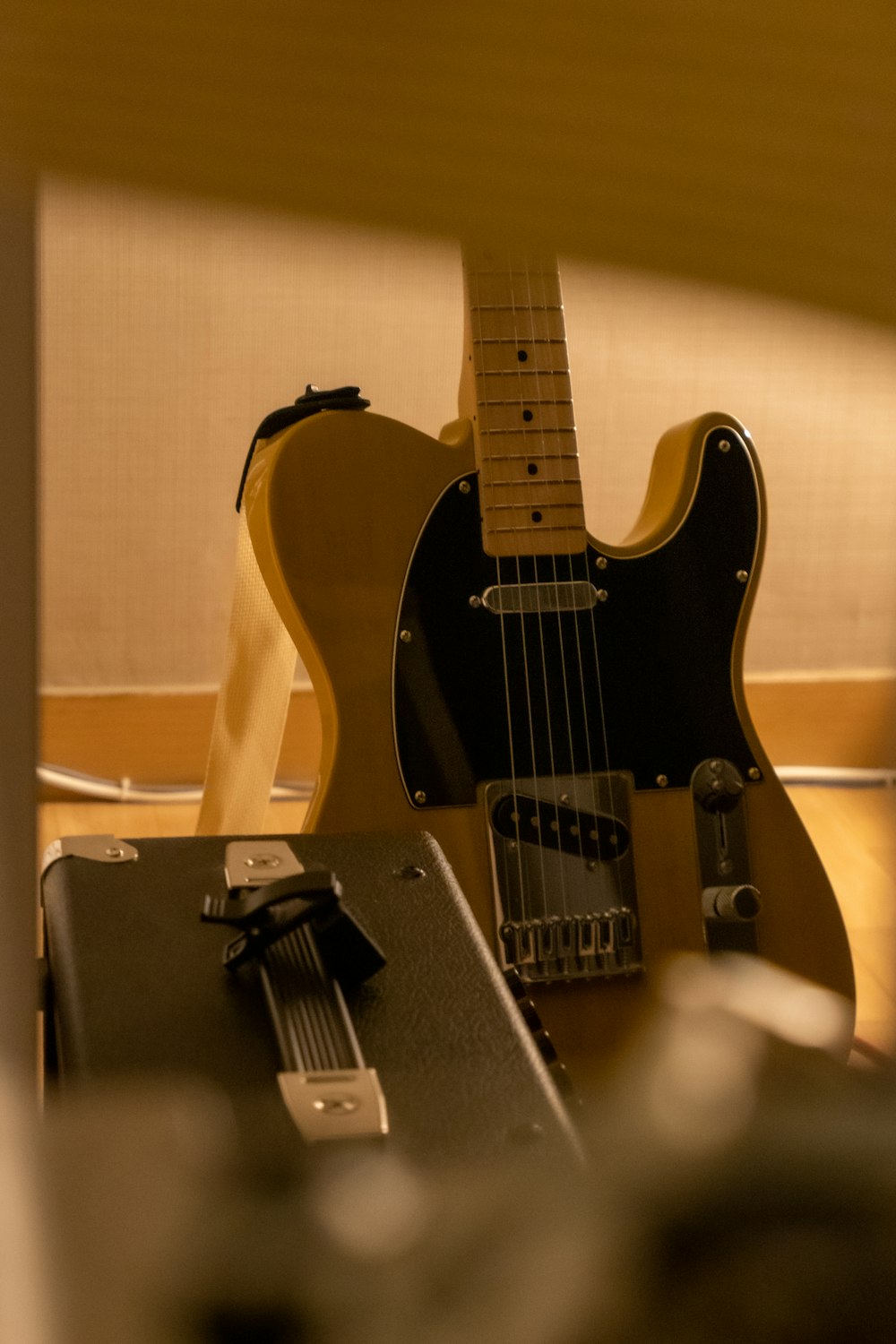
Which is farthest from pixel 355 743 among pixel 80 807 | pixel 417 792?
pixel 80 807

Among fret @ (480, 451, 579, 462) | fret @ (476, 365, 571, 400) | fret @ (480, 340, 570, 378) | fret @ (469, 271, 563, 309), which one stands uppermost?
fret @ (469, 271, 563, 309)

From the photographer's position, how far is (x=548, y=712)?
39.0 inches

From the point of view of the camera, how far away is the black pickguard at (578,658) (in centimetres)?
97

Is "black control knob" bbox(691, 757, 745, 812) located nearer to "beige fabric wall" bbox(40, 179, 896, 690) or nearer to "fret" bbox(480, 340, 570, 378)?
"fret" bbox(480, 340, 570, 378)

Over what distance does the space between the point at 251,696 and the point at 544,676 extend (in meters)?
0.25

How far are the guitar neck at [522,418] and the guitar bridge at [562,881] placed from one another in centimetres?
17

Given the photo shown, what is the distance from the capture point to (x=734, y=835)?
1035 mm

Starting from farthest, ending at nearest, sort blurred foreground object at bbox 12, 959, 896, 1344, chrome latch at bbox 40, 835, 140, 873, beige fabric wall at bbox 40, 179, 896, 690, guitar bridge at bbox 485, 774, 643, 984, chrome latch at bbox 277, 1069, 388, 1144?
1. beige fabric wall at bbox 40, 179, 896, 690
2. guitar bridge at bbox 485, 774, 643, 984
3. chrome latch at bbox 40, 835, 140, 873
4. chrome latch at bbox 277, 1069, 388, 1144
5. blurred foreground object at bbox 12, 959, 896, 1344

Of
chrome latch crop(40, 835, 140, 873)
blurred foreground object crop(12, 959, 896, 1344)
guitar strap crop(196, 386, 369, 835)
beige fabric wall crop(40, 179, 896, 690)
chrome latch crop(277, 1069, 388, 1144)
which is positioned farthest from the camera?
beige fabric wall crop(40, 179, 896, 690)

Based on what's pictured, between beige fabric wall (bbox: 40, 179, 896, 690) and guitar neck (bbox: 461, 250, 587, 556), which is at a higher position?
beige fabric wall (bbox: 40, 179, 896, 690)

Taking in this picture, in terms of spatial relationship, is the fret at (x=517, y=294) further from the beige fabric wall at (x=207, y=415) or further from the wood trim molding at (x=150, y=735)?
the wood trim molding at (x=150, y=735)

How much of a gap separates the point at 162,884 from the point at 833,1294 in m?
0.54

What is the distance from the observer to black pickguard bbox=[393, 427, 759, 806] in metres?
0.97

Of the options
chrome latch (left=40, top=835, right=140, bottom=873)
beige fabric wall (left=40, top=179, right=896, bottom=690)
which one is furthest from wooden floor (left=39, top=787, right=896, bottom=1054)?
chrome latch (left=40, top=835, right=140, bottom=873)
